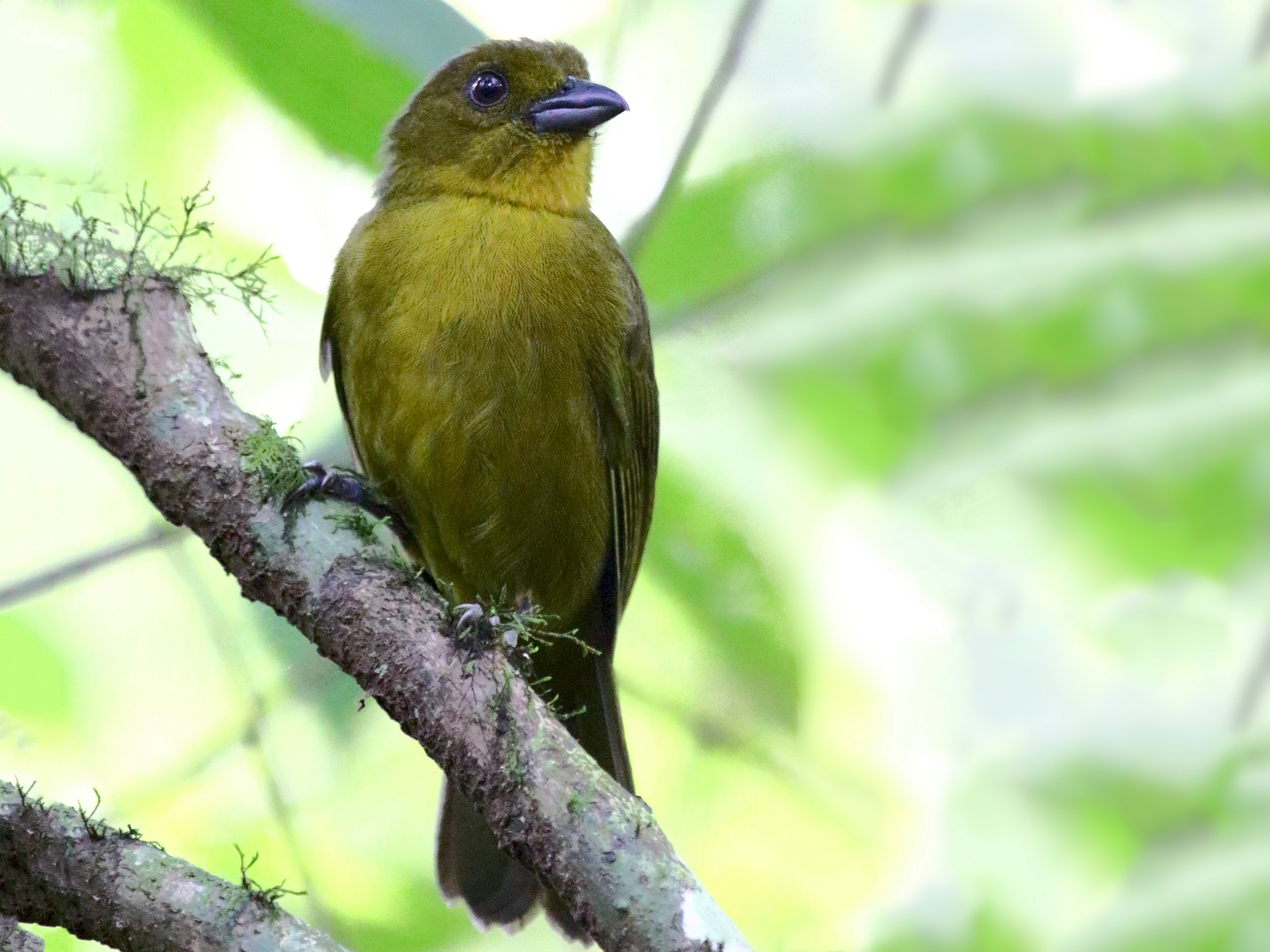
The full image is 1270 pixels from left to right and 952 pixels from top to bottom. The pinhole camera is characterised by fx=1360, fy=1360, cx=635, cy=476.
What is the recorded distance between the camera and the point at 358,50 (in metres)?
3.28

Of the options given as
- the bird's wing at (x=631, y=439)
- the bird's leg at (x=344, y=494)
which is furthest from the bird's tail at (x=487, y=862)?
the bird's leg at (x=344, y=494)

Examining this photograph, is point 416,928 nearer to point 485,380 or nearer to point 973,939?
point 973,939

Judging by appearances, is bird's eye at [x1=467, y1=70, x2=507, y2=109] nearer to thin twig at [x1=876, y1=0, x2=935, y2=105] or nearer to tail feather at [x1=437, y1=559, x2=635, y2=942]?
tail feather at [x1=437, y1=559, x2=635, y2=942]

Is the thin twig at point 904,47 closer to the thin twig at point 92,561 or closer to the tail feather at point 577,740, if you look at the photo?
the tail feather at point 577,740

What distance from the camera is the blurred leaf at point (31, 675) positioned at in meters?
3.18

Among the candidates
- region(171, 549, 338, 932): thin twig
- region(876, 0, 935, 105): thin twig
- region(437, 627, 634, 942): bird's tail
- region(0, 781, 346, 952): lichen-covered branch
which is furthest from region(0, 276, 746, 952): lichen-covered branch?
region(876, 0, 935, 105): thin twig

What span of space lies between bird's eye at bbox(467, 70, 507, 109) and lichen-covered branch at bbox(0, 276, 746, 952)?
1104mm

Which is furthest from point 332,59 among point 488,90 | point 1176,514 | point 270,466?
point 1176,514

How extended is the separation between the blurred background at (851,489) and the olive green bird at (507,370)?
0.44 m

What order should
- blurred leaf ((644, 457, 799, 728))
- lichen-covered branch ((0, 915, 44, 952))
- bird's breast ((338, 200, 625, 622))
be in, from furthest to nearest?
blurred leaf ((644, 457, 799, 728)), bird's breast ((338, 200, 625, 622)), lichen-covered branch ((0, 915, 44, 952))

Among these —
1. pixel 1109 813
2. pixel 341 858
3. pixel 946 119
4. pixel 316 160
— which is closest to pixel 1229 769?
pixel 1109 813

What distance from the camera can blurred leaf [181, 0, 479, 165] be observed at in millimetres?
3158

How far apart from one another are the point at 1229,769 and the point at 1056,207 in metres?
1.45

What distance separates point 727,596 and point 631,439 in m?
0.81
